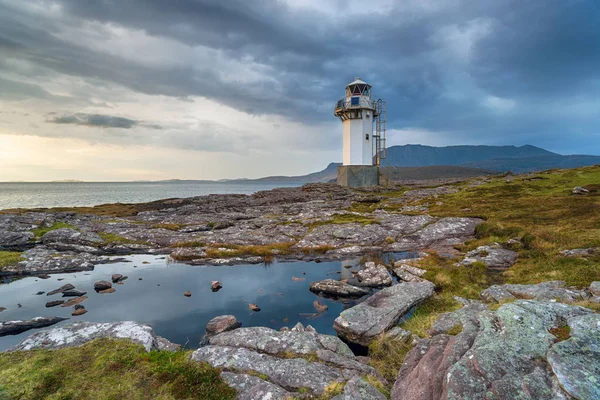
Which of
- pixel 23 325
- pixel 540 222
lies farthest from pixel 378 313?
pixel 540 222

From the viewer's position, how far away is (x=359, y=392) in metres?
8.55

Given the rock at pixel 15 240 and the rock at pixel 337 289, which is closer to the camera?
the rock at pixel 337 289

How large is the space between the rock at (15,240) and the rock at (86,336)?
27798mm

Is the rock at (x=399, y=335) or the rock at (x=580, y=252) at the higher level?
the rock at (x=580, y=252)

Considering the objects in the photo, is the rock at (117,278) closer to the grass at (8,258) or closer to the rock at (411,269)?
the grass at (8,258)

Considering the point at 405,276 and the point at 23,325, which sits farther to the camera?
the point at 405,276

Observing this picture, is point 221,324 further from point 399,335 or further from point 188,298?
point 399,335

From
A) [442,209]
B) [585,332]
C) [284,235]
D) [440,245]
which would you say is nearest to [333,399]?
[585,332]

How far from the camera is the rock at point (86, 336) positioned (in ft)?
38.2

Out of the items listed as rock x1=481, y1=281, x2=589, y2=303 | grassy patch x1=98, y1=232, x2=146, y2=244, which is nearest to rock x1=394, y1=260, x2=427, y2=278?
rock x1=481, y1=281, x2=589, y2=303

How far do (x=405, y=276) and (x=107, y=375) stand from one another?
19.6m

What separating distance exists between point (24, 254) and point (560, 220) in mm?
53651

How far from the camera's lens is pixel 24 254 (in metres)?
28.7

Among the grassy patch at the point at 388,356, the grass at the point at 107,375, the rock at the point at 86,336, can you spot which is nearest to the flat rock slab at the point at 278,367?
the grass at the point at 107,375
